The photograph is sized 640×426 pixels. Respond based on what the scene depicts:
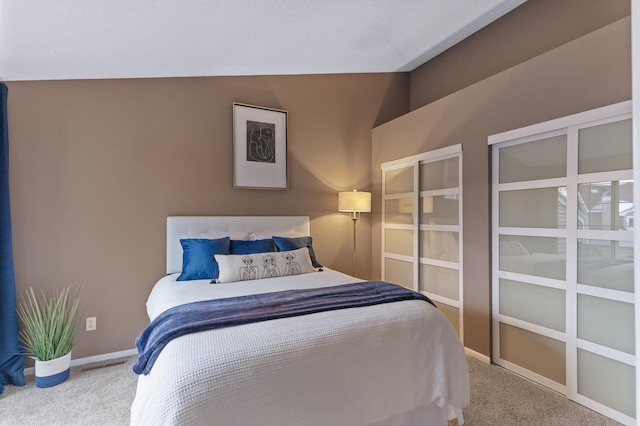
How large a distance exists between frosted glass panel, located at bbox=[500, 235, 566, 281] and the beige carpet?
86 centimetres

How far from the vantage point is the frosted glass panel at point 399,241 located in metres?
3.76

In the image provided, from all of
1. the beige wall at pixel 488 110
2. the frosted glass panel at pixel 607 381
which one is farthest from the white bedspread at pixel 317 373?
the beige wall at pixel 488 110

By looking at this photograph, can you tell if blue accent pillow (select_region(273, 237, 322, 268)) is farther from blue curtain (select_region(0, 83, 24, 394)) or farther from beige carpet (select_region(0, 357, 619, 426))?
blue curtain (select_region(0, 83, 24, 394))

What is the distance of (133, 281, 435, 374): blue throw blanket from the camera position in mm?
1545

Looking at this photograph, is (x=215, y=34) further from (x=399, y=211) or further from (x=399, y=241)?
(x=399, y=241)

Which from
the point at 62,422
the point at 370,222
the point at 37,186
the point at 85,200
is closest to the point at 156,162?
the point at 85,200

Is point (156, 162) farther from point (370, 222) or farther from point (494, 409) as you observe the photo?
point (494, 409)

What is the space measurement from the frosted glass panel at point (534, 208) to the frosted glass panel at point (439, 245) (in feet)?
1.80

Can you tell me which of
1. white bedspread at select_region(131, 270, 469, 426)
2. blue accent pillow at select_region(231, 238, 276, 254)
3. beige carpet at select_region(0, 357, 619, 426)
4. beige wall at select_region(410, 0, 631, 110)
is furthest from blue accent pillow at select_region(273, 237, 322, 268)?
beige wall at select_region(410, 0, 631, 110)

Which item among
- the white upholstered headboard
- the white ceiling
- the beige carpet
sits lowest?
the beige carpet

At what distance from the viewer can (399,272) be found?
3.91 metres

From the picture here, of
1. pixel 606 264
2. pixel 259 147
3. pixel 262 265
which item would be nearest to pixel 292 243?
pixel 262 265

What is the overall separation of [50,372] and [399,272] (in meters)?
3.37

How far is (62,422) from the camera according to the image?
1.98 meters
